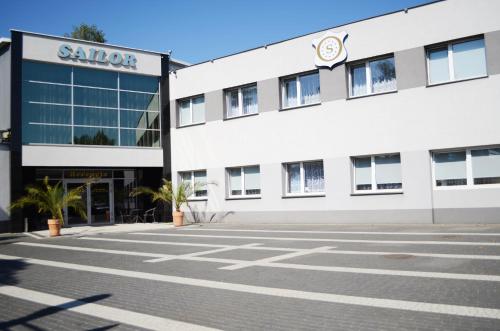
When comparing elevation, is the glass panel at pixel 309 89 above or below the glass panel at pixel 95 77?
below

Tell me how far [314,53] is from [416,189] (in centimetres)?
676

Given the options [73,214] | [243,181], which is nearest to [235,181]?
[243,181]

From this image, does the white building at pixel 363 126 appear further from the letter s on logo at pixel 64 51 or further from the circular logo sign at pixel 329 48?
the letter s on logo at pixel 64 51

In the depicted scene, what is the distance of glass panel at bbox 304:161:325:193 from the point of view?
1817cm

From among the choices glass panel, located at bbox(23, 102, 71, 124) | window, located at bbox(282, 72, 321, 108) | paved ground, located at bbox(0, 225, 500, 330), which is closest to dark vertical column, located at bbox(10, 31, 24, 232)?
glass panel, located at bbox(23, 102, 71, 124)

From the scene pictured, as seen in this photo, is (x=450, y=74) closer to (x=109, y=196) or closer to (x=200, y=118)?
(x=200, y=118)

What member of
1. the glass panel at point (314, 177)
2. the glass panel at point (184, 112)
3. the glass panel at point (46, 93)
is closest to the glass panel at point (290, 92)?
the glass panel at point (314, 177)

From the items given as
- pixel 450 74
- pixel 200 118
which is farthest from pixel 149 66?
pixel 450 74

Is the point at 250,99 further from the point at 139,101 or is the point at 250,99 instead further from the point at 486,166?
the point at 486,166

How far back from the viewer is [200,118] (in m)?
22.6

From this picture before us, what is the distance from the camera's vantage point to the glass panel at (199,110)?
22.5 metres

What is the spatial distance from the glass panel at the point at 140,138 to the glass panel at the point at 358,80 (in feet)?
36.4

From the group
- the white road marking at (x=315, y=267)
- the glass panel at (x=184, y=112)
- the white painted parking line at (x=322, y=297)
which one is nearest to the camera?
the white painted parking line at (x=322, y=297)

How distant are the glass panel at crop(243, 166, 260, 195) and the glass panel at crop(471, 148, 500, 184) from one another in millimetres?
8792
